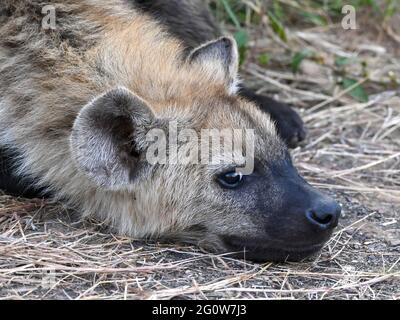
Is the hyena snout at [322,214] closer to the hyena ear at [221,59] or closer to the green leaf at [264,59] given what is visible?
the hyena ear at [221,59]

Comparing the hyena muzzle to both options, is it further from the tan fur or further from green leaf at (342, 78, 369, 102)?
green leaf at (342, 78, 369, 102)

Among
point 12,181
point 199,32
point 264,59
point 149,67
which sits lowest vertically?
point 12,181

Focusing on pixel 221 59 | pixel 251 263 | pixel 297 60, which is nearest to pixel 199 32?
pixel 297 60

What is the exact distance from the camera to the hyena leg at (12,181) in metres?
3.53

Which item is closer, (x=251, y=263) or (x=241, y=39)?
(x=251, y=263)

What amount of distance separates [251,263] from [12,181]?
3.70 feet

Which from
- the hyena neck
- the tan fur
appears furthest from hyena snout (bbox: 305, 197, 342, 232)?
the hyena neck

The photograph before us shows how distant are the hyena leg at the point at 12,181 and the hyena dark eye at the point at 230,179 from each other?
817 mm

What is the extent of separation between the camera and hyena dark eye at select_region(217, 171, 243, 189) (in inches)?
126

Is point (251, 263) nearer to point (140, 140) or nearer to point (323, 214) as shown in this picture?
point (323, 214)

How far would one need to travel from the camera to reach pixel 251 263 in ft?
10.6

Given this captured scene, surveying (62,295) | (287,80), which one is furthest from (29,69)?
(287,80)

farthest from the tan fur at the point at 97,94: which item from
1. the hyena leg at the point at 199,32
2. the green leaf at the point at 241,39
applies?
the green leaf at the point at 241,39

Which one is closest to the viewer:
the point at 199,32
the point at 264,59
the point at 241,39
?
the point at 199,32
